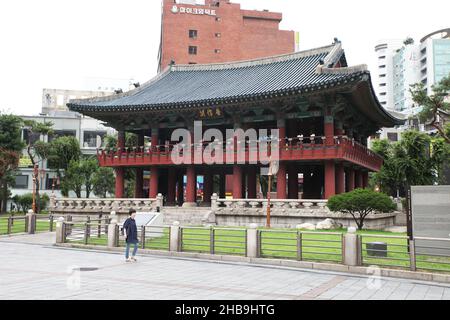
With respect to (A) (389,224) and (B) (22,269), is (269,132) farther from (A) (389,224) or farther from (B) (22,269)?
(B) (22,269)

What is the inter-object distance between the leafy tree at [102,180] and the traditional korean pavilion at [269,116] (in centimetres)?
1237

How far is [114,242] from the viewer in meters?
17.3

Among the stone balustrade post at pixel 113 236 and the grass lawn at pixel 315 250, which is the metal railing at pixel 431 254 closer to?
the grass lawn at pixel 315 250

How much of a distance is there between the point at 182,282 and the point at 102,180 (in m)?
39.2

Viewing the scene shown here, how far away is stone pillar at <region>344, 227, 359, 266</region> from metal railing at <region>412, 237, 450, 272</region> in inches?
61.2

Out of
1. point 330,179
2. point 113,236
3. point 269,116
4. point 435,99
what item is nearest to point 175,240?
point 113,236

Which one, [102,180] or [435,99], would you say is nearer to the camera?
[435,99]

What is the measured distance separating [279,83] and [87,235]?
17507 millimetres

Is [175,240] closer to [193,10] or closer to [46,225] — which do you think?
[46,225]

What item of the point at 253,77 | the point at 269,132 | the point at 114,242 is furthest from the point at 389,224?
the point at 114,242

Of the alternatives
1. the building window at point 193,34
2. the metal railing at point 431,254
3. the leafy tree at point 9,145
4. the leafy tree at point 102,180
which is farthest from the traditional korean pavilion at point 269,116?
the building window at point 193,34

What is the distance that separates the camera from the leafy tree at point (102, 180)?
46.8 m

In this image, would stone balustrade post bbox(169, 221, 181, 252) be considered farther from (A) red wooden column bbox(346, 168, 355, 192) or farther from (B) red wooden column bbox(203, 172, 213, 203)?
(A) red wooden column bbox(346, 168, 355, 192)

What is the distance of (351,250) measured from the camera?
12.2 meters
